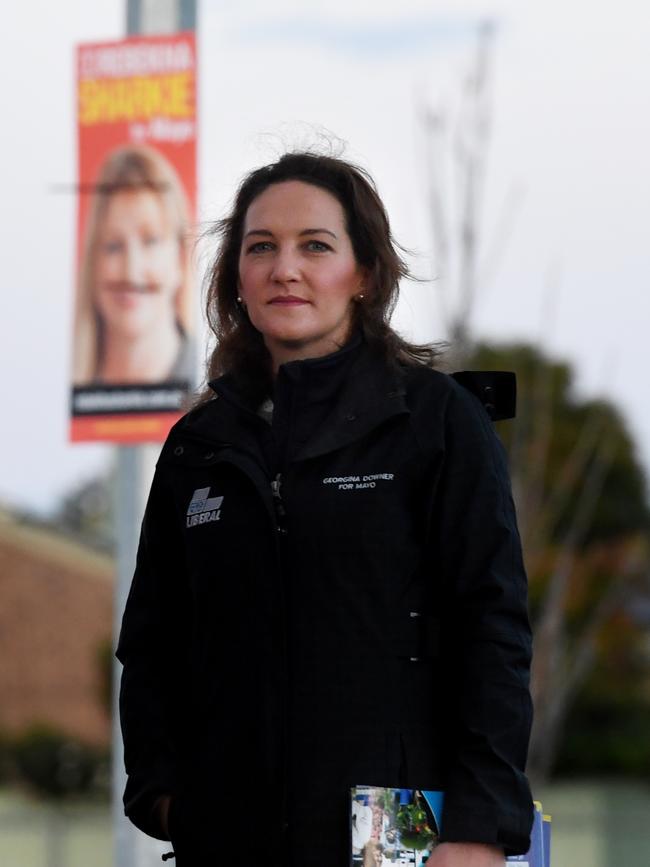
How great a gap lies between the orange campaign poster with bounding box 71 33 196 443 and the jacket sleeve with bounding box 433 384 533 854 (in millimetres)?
3496

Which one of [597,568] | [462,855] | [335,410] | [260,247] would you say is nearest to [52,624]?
[597,568]

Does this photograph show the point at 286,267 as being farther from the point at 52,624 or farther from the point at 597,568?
the point at 52,624

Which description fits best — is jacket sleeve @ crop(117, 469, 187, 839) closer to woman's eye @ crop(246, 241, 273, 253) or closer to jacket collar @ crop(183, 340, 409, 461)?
jacket collar @ crop(183, 340, 409, 461)

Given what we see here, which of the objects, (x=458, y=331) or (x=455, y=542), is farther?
(x=458, y=331)

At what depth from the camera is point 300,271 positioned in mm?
3354

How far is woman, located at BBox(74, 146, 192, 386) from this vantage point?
6656 mm

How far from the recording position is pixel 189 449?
3.41 meters

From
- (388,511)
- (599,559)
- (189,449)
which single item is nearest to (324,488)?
(388,511)

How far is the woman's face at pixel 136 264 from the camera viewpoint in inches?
263

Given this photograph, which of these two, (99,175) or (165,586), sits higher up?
(99,175)

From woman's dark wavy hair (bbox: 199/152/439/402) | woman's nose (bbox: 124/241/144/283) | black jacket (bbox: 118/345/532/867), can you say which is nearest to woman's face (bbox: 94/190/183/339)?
woman's nose (bbox: 124/241/144/283)

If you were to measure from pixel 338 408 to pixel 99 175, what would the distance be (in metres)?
3.84

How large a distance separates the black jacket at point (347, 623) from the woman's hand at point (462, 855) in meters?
0.03

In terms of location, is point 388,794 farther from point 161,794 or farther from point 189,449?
point 189,449
